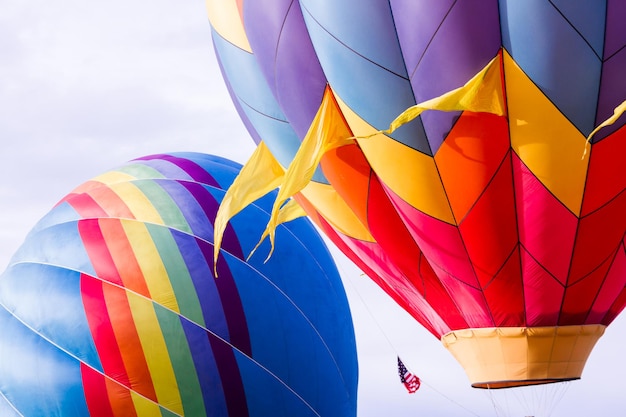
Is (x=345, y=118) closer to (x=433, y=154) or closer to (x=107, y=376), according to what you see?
(x=433, y=154)

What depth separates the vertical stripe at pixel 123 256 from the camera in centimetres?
950

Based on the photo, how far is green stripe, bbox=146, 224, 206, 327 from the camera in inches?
371

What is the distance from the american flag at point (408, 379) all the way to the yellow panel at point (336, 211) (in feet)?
8.86

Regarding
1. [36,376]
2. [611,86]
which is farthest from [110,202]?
[611,86]

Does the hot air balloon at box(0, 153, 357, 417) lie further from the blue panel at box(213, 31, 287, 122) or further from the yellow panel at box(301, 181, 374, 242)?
the blue panel at box(213, 31, 287, 122)

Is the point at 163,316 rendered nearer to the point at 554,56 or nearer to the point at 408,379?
the point at 408,379

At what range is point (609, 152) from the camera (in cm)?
660

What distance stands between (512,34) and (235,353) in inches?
166

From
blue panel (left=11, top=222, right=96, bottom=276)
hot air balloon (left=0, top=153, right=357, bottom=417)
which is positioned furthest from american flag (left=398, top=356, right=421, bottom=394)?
blue panel (left=11, top=222, right=96, bottom=276)

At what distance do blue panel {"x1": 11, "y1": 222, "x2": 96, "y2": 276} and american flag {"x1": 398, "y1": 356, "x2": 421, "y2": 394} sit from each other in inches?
117

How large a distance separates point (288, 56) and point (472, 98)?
136cm

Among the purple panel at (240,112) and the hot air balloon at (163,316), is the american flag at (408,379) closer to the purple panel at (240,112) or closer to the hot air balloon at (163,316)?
the hot air balloon at (163,316)

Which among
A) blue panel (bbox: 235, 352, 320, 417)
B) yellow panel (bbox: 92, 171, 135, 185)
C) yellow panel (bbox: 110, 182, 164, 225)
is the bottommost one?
blue panel (bbox: 235, 352, 320, 417)

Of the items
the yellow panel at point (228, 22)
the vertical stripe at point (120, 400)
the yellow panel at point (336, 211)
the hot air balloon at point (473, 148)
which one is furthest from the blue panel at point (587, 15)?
the vertical stripe at point (120, 400)
